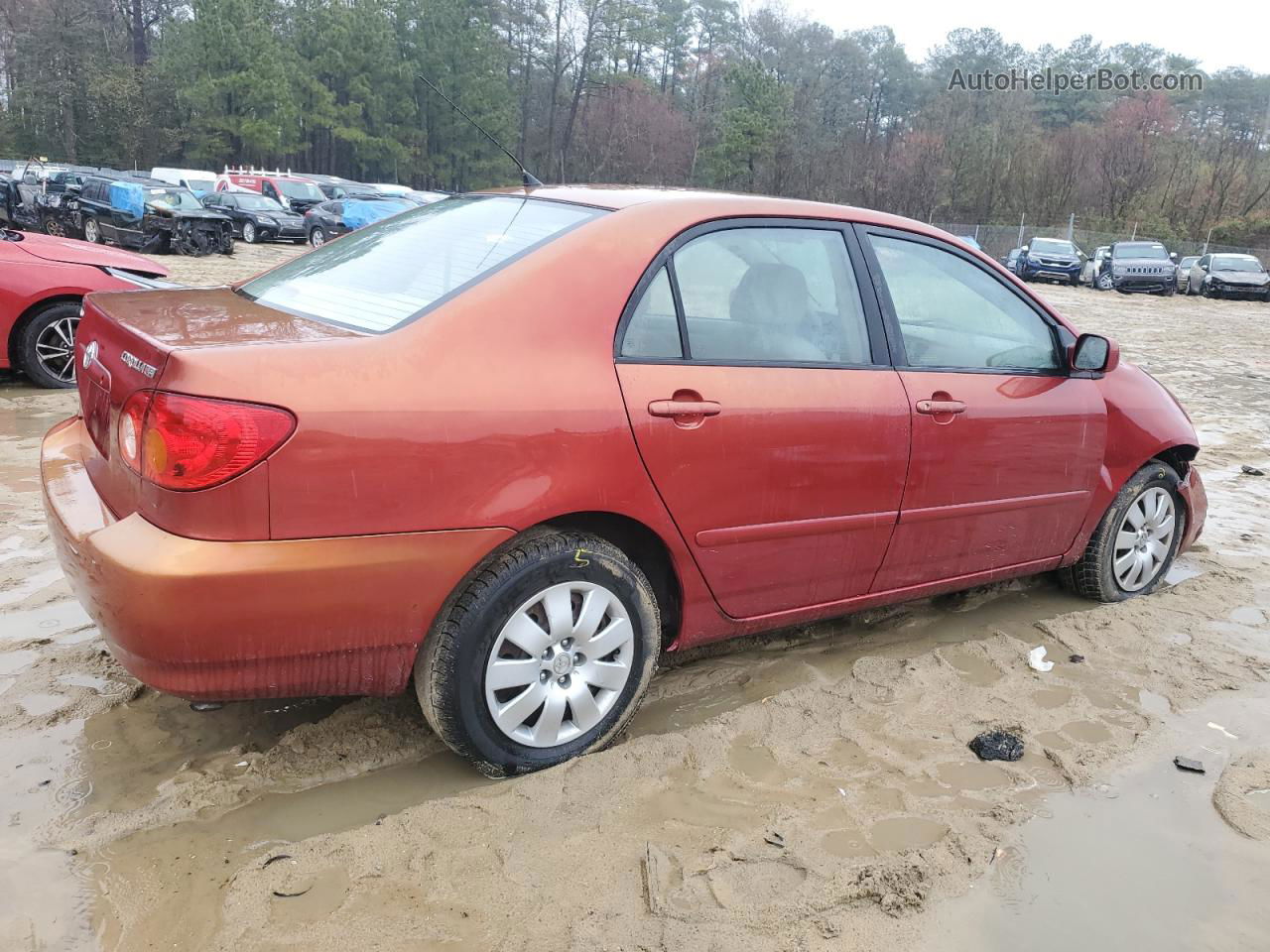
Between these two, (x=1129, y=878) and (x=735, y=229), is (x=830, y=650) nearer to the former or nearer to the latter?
(x=1129, y=878)

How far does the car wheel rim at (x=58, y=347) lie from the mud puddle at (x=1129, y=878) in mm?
6980

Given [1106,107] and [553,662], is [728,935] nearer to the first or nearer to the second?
[553,662]

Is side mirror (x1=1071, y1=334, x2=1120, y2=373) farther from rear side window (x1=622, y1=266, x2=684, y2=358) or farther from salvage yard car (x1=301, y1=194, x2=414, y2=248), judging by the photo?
salvage yard car (x1=301, y1=194, x2=414, y2=248)

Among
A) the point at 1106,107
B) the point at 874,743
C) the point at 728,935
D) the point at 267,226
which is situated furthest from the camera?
the point at 1106,107

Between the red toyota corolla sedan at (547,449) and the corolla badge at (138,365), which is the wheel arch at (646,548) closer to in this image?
the red toyota corolla sedan at (547,449)

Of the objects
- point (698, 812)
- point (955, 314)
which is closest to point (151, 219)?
point (955, 314)

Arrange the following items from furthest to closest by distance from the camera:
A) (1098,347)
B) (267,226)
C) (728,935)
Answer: (267,226), (1098,347), (728,935)

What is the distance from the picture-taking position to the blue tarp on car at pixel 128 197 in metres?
19.3

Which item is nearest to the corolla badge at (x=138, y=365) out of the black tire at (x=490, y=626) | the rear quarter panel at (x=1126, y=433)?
the black tire at (x=490, y=626)

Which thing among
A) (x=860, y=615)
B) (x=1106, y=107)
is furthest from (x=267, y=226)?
(x=1106, y=107)

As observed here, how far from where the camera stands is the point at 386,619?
235 cm

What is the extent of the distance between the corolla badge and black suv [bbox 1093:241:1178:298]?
30248 millimetres

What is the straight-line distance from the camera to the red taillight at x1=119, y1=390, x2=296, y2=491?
215 cm

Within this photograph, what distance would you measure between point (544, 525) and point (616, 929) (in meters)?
0.98
